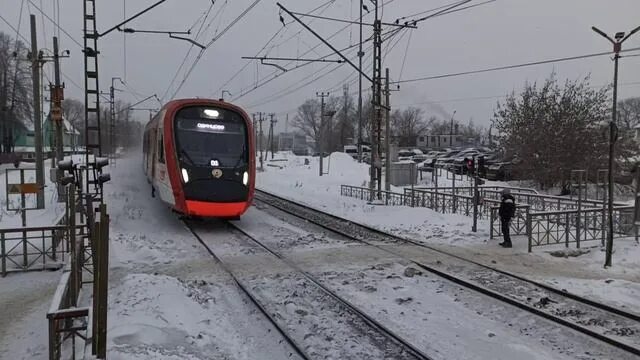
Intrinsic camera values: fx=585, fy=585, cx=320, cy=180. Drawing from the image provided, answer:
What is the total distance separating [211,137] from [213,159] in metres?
0.65

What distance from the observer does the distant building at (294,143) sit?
11557 centimetres

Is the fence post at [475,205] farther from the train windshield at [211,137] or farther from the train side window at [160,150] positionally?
the train side window at [160,150]

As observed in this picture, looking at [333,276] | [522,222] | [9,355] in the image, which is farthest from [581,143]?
[9,355]

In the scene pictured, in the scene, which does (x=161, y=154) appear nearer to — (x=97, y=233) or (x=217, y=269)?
(x=217, y=269)

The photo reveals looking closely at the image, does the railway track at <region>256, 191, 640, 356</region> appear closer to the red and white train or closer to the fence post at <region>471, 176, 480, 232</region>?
the fence post at <region>471, 176, 480, 232</region>

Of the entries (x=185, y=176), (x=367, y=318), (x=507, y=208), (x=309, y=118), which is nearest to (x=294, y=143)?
(x=309, y=118)

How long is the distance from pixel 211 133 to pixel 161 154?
5.35ft

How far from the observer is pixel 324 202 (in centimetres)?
2416

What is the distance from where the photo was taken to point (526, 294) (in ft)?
29.5

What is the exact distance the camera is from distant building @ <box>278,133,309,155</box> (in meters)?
116

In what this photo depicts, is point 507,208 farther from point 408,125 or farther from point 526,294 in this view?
point 408,125

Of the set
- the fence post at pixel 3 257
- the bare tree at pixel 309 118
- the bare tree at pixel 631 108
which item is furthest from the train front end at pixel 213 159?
the bare tree at pixel 631 108

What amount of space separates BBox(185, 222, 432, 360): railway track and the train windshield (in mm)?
4604

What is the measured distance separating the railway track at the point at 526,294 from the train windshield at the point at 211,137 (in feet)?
11.8
